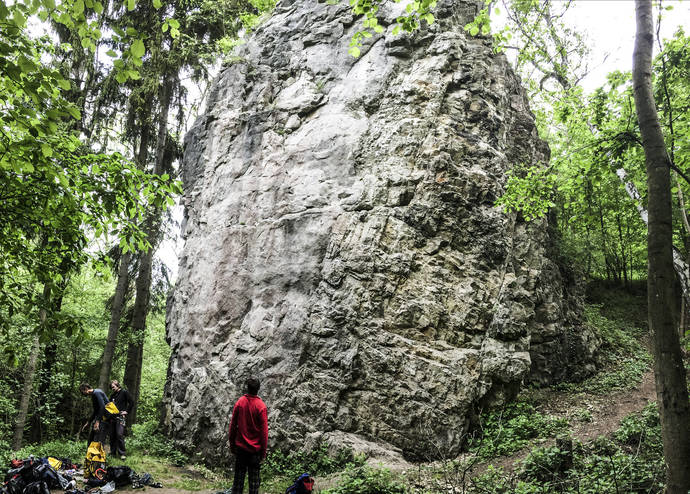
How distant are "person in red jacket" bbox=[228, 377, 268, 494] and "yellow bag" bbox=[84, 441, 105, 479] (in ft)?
11.2

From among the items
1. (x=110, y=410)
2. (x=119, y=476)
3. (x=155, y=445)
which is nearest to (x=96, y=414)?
(x=110, y=410)

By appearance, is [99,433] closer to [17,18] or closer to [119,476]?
[119,476]

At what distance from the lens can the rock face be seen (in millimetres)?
9164

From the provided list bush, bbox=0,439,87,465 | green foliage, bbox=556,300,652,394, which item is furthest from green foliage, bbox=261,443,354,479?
green foliage, bbox=556,300,652,394

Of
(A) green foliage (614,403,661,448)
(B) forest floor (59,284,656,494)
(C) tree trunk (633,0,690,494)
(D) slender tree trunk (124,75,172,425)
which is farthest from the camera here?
(D) slender tree trunk (124,75,172,425)

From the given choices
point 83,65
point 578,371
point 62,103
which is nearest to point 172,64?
point 83,65

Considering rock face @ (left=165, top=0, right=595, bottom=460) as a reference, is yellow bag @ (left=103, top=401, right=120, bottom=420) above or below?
below

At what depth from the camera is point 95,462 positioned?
793cm

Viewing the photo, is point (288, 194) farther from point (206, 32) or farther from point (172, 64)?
point (206, 32)

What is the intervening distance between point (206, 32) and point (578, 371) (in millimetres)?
16850

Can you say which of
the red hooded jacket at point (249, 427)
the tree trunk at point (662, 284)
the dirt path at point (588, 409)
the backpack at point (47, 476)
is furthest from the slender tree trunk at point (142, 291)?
the tree trunk at point (662, 284)

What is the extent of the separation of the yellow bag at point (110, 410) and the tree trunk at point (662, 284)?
9.97 m

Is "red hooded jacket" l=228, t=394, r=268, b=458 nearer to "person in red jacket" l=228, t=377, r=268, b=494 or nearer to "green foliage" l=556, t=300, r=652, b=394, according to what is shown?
"person in red jacket" l=228, t=377, r=268, b=494

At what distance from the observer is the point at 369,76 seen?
473 inches
